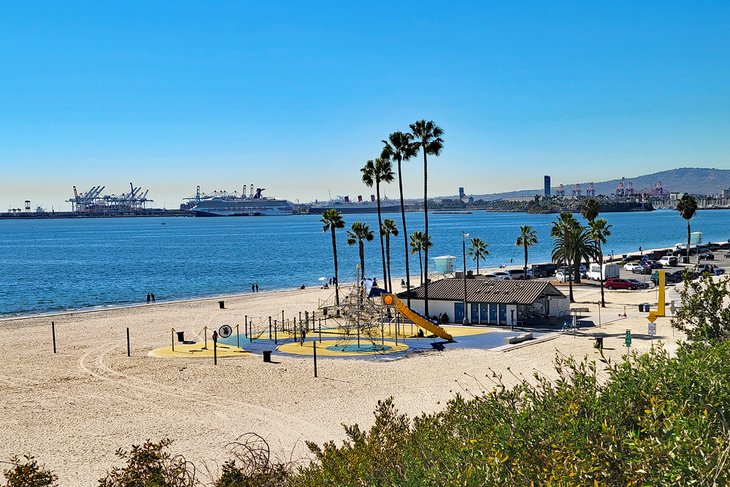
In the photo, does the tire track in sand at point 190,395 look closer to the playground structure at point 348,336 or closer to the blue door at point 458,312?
the playground structure at point 348,336

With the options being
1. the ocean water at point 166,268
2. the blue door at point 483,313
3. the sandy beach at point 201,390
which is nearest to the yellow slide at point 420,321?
the sandy beach at point 201,390

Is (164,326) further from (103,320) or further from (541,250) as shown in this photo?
(541,250)

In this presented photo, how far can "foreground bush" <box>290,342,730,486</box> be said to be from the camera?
745cm

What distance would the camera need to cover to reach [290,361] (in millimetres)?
33094

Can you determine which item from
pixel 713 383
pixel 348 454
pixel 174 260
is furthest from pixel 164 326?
pixel 174 260

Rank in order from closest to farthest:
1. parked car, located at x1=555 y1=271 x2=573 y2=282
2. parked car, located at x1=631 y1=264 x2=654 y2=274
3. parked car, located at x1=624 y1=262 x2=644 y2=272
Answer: parked car, located at x1=555 y1=271 x2=573 y2=282
parked car, located at x1=631 y1=264 x2=654 y2=274
parked car, located at x1=624 y1=262 x2=644 y2=272

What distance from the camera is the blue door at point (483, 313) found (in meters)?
42.4

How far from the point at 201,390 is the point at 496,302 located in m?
20.4

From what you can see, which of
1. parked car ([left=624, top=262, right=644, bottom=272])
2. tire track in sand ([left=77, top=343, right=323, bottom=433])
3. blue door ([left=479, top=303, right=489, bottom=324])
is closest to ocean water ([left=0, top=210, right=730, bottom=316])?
parked car ([left=624, top=262, right=644, bottom=272])

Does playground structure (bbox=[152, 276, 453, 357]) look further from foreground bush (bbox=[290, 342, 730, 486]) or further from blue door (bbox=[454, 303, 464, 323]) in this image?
foreground bush (bbox=[290, 342, 730, 486])

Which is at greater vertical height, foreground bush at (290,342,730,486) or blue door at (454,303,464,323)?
→ foreground bush at (290,342,730,486)

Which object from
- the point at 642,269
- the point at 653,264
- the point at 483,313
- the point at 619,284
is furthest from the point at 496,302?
the point at 653,264

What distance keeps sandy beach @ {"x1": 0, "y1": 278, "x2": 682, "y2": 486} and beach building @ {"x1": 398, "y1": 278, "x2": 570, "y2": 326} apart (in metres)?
3.15

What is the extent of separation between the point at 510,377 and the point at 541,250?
112993 mm
